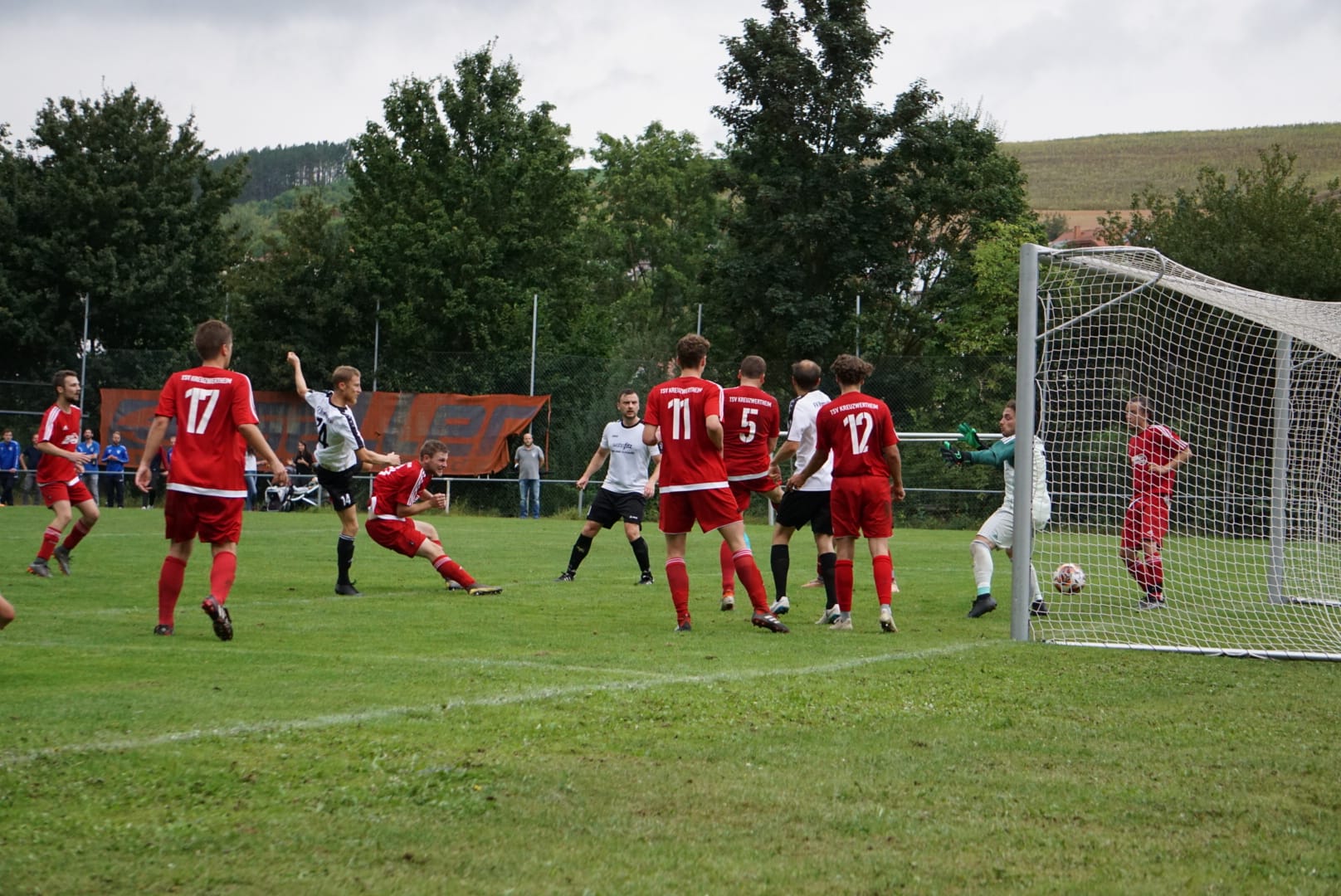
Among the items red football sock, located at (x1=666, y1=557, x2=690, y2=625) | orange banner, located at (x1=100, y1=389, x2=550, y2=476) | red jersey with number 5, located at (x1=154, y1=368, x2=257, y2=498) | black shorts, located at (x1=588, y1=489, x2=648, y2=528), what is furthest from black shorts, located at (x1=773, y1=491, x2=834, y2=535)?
orange banner, located at (x1=100, y1=389, x2=550, y2=476)

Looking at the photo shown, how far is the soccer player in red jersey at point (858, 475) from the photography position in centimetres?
917

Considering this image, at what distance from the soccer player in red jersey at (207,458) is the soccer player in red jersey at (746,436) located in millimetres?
3842

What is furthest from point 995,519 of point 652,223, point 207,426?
point 652,223

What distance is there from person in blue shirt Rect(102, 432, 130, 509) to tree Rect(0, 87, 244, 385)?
4.69m

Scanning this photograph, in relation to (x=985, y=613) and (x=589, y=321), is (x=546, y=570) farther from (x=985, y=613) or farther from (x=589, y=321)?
(x=589, y=321)

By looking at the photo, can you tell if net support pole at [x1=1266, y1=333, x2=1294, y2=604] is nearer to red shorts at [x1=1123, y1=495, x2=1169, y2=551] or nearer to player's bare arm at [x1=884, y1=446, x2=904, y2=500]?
red shorts at [x1=1123, y1=495, x2=1169, y2=551]

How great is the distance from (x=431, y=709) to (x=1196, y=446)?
9.16 m

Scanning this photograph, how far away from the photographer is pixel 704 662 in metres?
→ 7.22

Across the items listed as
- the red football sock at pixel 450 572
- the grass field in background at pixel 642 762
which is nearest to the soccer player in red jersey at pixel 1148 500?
the grass field in background at pixel 642 762

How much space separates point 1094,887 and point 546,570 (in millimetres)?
10947

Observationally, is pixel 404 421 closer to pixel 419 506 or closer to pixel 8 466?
pixel 8 466

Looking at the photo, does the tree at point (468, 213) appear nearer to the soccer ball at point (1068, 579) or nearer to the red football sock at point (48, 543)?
the red football sock at point (48, 543)

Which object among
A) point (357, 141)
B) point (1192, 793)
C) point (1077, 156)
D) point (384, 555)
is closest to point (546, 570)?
point (384, 555)

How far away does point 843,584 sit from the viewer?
912 centimetres
